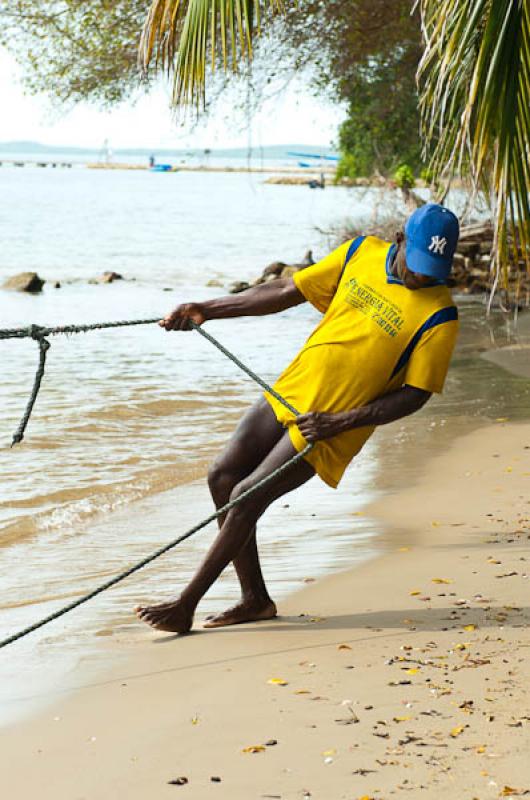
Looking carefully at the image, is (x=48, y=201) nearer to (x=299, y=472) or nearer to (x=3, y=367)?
(x=3, y=367)

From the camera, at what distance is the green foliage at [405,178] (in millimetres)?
22859

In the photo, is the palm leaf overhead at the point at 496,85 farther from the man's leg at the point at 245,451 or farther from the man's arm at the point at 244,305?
the man's leg at the point at 245,451

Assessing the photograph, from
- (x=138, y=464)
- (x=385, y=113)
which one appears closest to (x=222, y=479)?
(x=138, y=464)

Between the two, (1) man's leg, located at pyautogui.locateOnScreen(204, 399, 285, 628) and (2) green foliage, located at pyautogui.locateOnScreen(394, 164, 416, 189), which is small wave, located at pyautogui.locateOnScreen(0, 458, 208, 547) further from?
(2) green foliage, located at pyautogui.locateOnScreen(394, 164, 416, 189)

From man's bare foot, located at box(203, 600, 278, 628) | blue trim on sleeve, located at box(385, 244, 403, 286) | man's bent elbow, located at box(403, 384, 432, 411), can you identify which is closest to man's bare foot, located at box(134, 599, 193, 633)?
man's bare foot, located at box(203, 600, 278, 628)

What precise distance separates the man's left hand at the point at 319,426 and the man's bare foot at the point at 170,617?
88cm

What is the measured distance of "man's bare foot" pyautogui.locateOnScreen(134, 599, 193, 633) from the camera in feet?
16.3

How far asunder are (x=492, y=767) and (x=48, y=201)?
89.4 m

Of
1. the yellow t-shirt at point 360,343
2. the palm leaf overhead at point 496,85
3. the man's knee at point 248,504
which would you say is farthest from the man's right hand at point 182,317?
the palm leaf overhead at point 496,85

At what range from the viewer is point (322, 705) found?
4074 millimetres

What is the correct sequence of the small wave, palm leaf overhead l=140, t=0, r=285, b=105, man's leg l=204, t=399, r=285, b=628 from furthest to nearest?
the small wave → palm leaf overhead l=140, t=0, r=285, b=105 → man's leg l=204, t=399, r=285, b=628

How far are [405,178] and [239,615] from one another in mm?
18618

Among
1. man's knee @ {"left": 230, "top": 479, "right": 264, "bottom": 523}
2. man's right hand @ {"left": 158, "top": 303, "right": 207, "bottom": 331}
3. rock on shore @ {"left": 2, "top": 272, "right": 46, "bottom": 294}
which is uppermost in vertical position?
man's right hand @ {"left": 158, "top": 303, "right": 207, "bottom": 331}

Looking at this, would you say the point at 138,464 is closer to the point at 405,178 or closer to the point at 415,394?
the point at 415,394
